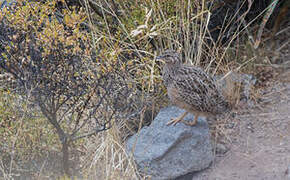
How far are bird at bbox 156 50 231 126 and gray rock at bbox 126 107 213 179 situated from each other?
0.82 feet

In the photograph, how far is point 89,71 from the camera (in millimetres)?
3910

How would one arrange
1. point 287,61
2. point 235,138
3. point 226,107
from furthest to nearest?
point 287,61 → point 235,138 → point 226,107

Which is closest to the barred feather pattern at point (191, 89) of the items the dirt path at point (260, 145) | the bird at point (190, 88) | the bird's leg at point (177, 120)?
the bird at point (190, 88)

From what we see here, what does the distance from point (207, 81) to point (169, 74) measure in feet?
1.29

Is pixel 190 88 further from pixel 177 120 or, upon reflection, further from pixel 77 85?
pixel 77 85

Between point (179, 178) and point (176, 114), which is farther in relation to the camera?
point (176, 114)

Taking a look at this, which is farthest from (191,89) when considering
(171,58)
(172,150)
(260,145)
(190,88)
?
(260,145)

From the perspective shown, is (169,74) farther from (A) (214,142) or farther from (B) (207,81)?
(A) (214,142)

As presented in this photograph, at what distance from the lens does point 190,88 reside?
3.90 metres

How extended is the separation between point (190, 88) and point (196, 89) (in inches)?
2.4

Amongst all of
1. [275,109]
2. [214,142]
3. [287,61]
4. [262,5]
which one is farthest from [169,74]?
[262,5]

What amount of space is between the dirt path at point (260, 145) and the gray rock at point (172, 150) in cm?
19

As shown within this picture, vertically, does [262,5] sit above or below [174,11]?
below

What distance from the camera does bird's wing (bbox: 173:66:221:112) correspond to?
3.89m
